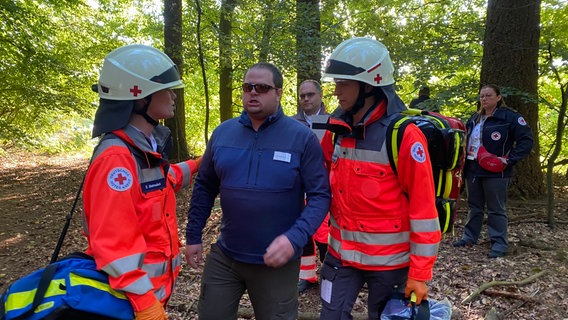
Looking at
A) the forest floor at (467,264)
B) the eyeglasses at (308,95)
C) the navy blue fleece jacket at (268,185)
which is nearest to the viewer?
the navy blue fleece jacket at (268,185)

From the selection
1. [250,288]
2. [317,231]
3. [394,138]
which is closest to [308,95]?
[317,231]

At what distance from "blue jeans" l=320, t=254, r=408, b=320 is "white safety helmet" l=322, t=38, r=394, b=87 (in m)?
1.26

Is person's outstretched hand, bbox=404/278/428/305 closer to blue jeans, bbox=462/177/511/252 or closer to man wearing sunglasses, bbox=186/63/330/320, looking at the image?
man wearing sunglasses, bbox=186/63/330/320

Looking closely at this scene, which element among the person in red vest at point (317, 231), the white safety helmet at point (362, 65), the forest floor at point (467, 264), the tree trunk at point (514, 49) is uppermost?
the tree trunk at point (514, 49)

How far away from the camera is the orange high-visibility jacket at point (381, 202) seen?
233 centimetres

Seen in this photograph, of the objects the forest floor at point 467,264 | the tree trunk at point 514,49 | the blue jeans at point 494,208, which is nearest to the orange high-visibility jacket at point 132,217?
the forest floor at point 467,264

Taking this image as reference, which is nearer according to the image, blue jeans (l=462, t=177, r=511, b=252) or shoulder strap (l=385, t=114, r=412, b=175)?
shoulder strap (l=385, t=114, r=412, b=175)

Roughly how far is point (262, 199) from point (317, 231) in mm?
2095

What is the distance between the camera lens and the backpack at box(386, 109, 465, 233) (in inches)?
94.8

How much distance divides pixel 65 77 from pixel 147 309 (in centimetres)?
1090

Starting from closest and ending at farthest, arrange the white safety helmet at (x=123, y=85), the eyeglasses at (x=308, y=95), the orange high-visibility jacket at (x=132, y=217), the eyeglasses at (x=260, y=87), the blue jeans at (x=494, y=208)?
the orange high-visibility jacket at (x=132, y=217) → the white safety helmet at (x=123, y=85) → the eyeglasses at (x=260, y=87) → the eyeglasses at (x=308, y=95) → the blue jeans at (x=494, y=208)

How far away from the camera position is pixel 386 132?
8.10 feet

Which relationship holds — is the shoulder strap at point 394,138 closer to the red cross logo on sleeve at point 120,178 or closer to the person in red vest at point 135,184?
the person in red vest at point 135,184

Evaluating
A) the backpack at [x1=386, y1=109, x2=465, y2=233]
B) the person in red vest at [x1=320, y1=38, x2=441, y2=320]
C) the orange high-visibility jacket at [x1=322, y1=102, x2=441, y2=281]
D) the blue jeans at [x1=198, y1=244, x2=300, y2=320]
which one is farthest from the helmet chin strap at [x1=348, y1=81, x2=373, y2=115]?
the blue jeans at [x1=198, y1=244, x2=300, y2=320]
